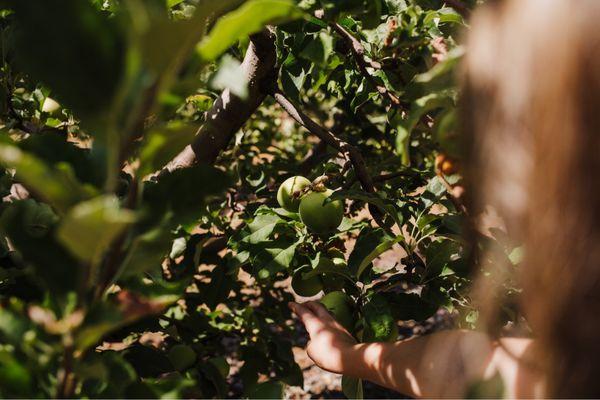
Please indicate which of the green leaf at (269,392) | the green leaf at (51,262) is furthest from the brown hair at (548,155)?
the green leaf at (51,262)

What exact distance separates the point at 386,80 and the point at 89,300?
2.55 ft

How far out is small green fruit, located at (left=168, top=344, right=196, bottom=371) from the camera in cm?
165

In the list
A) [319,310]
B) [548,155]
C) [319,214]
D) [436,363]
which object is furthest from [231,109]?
[548,155]

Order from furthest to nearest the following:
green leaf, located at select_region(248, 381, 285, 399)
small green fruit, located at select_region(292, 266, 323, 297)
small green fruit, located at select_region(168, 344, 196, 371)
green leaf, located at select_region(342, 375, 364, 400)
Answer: small green fruit, located at select_region(168, 344, 196, 371)
small green fruit, located at select_region(292, 266, 323, 297)
green leaf, located at select_region(342, 375, 364, 400)
green leaf, located at select_region(248, 381, 285, 399)

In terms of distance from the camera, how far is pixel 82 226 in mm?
425

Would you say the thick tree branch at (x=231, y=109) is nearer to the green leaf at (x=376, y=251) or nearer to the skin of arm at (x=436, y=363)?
the green leaf at (x=376, y=251)

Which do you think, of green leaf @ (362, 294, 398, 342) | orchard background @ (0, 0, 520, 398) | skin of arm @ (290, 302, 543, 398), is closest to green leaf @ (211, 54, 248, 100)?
orchard background @ (0, 0, 520, 398)

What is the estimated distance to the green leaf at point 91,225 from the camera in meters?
0.41

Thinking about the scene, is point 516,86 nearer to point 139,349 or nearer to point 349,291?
point 349,291

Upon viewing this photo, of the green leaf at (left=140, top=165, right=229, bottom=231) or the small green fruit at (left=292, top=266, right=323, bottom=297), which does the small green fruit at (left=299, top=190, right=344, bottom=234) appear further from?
the green leaf at (left=140, top=165, right=229, bottom=231)

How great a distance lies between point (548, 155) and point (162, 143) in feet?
1.55

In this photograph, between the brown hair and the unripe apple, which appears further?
the unripe apple

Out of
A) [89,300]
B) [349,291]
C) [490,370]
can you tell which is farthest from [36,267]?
[349,291]

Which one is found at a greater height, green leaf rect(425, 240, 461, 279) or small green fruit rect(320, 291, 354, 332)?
green leaf rect(425, 240, 461, 279)
